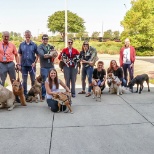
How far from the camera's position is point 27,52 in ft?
21.2

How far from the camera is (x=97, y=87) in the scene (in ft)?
21.9

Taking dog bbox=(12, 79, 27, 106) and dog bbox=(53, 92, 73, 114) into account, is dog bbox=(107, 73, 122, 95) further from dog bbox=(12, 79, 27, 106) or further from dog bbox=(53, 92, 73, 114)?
dog bbox=(12, 79, 27, 106)

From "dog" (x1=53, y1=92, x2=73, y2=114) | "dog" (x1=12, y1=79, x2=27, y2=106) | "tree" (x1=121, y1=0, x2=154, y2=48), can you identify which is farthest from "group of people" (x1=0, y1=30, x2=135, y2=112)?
"tree" (x1=121, y1=0, x2=154, y2=48)

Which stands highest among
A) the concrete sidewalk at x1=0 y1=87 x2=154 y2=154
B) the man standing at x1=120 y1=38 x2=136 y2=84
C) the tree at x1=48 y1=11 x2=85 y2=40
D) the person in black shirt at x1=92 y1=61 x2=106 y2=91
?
the tree at x1=48 y1=11 x2=85 y2=40

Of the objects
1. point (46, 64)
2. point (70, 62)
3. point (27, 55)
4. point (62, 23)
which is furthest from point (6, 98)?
point (62, 23)

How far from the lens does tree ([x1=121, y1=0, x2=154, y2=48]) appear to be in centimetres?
3169

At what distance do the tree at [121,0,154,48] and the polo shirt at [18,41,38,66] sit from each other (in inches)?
1083

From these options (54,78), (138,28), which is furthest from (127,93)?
(138,28)

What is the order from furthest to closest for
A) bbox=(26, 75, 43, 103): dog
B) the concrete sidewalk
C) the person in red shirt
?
1. the person in red shirt
2. bbox=(26, 75, 43, 103): dog
3. the concrete sidewalk

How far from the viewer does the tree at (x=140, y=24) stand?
3169 centimetres

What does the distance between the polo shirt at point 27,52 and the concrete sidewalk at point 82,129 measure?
1191 millimetres

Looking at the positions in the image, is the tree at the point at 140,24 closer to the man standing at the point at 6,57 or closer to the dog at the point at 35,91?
the dog at the point at 35,91

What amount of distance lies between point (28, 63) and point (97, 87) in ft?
6.69

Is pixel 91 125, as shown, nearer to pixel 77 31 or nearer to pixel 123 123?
pixel 123 123
